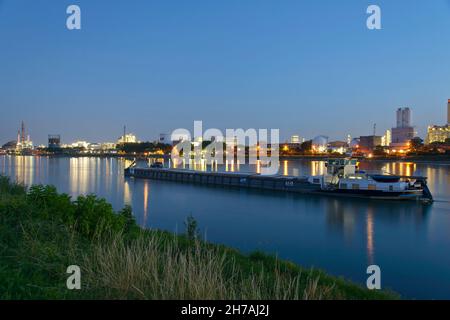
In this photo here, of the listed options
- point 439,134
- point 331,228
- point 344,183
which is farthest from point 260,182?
point 439,134

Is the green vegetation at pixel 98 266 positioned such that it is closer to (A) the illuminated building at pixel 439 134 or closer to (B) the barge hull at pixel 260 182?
(B) the barge hull at pixel 260 182

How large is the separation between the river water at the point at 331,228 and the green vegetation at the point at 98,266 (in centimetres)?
261

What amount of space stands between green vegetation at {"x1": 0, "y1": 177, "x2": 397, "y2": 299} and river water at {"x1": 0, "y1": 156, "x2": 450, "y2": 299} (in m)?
2.61

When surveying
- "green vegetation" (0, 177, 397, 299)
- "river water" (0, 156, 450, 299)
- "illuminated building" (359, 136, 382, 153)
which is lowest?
"river water" (0, 156, 450, 299)

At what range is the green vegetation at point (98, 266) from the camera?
4.66 meters

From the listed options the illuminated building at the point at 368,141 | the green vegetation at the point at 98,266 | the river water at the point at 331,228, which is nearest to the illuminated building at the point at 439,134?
the illuminated building at the point at 368,141

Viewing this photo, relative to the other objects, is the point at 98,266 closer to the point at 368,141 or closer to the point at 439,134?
the point at 368,141

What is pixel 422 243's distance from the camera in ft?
66.4

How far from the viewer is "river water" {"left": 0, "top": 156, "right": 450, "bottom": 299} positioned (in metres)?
15.1

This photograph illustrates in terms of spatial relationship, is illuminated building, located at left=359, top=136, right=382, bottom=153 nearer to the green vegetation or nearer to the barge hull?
the barge hull

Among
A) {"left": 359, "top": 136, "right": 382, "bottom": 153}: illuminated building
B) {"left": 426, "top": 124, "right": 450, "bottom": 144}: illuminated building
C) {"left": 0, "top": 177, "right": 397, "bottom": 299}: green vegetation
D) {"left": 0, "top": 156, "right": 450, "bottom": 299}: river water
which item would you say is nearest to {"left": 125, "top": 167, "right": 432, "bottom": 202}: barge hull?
{"left": 0, "top": 156, "right": 450, "bottom": 299}: river water

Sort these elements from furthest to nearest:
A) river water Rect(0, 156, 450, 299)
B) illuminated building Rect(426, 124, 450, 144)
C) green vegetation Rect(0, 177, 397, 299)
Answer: illuminated building Rect(426, 124, 450, 144)
river water Rect(0, 156, 450, 299)
green vegetation Rect(0, 177, 397, 299)
